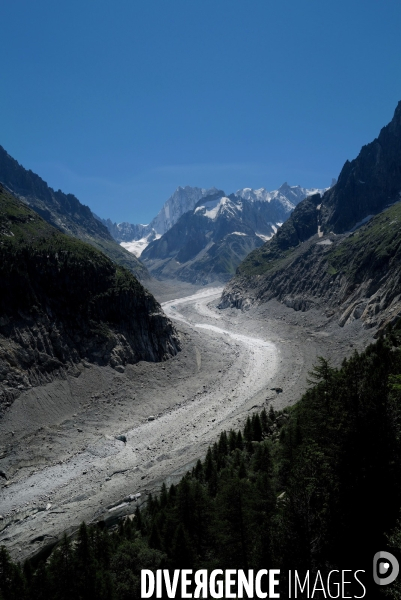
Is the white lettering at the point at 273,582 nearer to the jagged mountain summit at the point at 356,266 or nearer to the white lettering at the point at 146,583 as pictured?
the white lettering at the point at 146,583

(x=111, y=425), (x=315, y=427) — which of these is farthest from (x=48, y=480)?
(x=315, y=427)

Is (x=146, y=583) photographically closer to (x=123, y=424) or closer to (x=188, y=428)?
(x=188, y=428)

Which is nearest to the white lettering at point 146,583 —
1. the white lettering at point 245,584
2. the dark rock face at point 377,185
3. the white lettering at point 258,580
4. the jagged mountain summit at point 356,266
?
the white lettering at point 245,584

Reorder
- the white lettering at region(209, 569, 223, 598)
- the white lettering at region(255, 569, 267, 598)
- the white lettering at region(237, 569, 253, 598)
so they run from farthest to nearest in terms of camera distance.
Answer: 1. the white lettering at region(209, 569, 223, 598)
2. the white lettering at region(237, 569, 253, 598)
3. the white lettering at region(255, 569, 267, 598)

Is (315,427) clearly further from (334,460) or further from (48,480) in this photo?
(48,480)

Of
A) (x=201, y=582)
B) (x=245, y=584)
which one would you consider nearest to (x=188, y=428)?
(x=201, y=582)

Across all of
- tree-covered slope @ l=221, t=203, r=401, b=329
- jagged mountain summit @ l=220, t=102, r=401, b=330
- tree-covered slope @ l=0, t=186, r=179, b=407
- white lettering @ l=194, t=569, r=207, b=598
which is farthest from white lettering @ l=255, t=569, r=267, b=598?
tree-covered slope @ l=221, t=203, r=401, b=329

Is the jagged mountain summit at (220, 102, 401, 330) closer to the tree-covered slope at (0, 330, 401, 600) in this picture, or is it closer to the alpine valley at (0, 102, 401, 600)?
the alpine valley at (0, 102, 401, 600)
